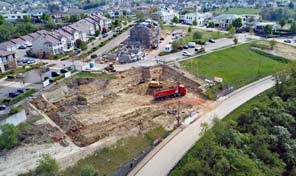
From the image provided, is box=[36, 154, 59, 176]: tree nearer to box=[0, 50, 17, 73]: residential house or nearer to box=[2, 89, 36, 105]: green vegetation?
box=[2, 89, 36, 105]: green vegetation

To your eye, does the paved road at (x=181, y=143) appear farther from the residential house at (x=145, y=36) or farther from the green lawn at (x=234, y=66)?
the residential house at (x=145, y=36)

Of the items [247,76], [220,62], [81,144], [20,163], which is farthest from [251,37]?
[20,163]

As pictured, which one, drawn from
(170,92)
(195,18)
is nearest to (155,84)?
(170,92)

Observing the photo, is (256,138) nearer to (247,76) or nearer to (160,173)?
(160,173)

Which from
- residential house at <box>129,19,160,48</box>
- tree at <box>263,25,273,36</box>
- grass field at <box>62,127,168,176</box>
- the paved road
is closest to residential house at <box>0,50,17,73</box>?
residential house at <box>129,19,160,48</box>

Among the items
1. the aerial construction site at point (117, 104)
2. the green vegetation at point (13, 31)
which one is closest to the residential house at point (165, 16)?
the green vegetation at point (13, 31)

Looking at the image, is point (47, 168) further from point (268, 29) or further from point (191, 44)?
point (268, 29)
